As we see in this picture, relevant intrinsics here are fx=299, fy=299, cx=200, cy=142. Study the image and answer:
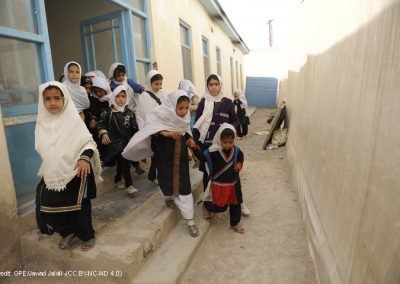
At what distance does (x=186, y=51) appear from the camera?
7.65 meters

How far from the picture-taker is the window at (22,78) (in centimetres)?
256

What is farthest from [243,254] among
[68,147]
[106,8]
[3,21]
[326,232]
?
[106,8]

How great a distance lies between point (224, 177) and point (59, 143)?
5.13 feet

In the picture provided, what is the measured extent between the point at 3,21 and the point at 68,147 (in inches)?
51.1

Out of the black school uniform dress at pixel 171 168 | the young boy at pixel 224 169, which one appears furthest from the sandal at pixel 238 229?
the black school uniform dress at pixel 171 168

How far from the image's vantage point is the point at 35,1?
9.29 feet

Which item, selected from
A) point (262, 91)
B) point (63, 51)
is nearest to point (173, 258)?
point (63, 51)

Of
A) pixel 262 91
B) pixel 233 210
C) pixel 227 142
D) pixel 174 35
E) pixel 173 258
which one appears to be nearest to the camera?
pixel 173 258

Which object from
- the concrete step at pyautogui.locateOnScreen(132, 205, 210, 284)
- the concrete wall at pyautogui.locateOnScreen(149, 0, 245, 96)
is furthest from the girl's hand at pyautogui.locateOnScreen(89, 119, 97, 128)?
the concrete wall at pyautogui.locateOnScreen(149, 0, 245, 96)

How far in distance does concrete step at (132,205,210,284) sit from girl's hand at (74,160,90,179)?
895 mm

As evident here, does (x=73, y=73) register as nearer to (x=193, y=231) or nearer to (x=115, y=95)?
(x=115, y=95)

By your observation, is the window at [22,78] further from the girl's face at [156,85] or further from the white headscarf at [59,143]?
the girl's face at [156,85]

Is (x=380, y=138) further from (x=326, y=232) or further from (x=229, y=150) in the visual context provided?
(x=229, y=150)

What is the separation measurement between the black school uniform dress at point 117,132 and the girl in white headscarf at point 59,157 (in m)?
0.92
